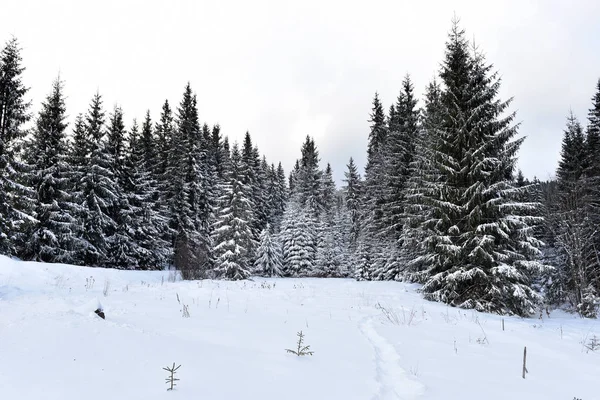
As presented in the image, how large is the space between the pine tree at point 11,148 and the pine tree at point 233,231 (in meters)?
11.0

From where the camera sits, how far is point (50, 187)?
19797 mm

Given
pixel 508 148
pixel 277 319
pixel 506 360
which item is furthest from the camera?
pixel 508 148

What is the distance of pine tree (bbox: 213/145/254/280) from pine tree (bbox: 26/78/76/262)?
914 cm

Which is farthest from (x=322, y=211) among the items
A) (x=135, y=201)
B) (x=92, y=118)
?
(x=92, y=118)

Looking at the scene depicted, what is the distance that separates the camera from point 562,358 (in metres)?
5.12

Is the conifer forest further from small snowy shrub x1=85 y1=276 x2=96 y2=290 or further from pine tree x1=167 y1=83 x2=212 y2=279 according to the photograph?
small snowy shrub x1=85 y1=276 x2=96 y2=290

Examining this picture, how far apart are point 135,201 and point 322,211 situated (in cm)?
2611

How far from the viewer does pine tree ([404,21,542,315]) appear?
451 inches

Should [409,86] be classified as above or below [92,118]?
above

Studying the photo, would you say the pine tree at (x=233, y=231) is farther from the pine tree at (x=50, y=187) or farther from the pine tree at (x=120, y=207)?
the pine tree at (x=50, y=187)

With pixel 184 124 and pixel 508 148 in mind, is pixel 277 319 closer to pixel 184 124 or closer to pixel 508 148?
pixel 508 148

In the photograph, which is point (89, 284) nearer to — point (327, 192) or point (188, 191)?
point (188, 191)

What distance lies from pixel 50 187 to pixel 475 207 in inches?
889

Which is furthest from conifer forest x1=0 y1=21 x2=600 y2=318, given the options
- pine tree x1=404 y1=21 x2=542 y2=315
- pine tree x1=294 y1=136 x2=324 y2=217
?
pine tree x1=294 y1=136 x2=324 y2=217
